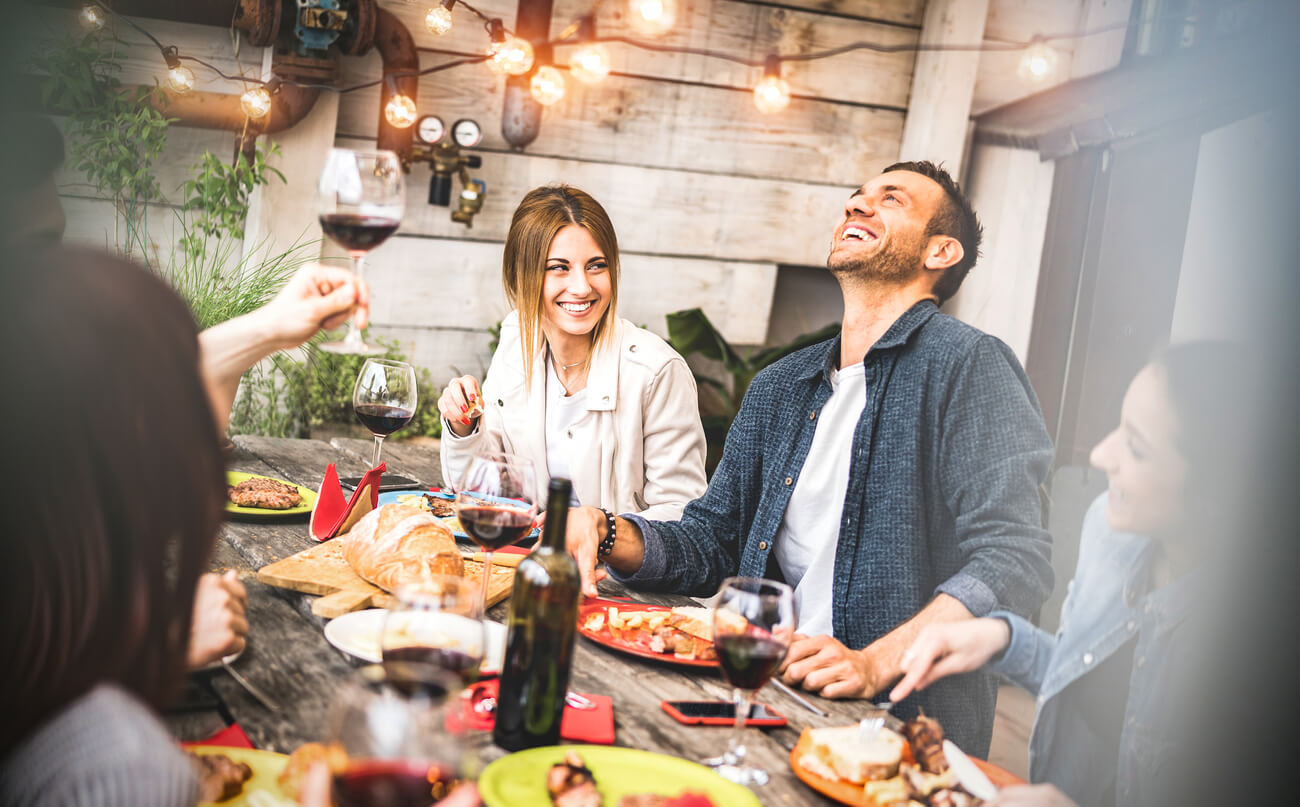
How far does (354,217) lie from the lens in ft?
4.07

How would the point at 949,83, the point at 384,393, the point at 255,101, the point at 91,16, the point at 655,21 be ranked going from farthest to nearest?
the point at 949,83 < the point at 655,21 < the point at 255,101 < the point at 91,16 < the point at 384,393

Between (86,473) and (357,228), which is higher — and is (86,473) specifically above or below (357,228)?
below

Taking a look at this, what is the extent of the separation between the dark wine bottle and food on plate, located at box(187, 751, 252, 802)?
0.86ft

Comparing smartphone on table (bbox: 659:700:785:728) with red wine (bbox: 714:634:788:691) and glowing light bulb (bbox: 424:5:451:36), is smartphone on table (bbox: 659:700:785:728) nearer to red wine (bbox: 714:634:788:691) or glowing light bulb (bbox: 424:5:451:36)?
red wine (bbox: 714:634:788:691)

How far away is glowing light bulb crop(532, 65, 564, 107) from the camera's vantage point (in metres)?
3.77

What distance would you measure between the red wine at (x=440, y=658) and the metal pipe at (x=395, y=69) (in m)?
3.16

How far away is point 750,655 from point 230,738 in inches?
22.1

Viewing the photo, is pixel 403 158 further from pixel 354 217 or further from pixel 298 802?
pixel 298 802

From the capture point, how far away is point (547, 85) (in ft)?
12.4

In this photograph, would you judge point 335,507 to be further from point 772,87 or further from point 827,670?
point 772,87

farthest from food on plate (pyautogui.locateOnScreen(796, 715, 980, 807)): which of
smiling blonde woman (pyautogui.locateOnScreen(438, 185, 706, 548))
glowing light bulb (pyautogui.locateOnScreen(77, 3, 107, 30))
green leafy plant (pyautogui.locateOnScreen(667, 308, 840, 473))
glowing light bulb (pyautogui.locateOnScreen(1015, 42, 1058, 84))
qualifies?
glowing light bulb (pyautogui.locateOnScreen(77, 3, 107, 30))

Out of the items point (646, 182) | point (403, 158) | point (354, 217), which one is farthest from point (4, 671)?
point (646, 182)

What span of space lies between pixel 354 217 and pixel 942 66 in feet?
11.7

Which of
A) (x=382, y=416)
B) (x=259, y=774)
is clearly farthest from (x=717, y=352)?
(x=259, y=774)
